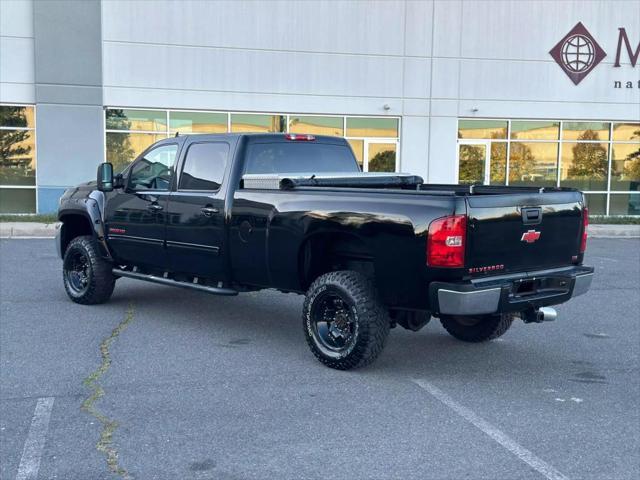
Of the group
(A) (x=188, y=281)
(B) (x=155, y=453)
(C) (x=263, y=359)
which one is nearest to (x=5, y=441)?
(B) (x=155, y=453)

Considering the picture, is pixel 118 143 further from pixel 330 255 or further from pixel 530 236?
pixel 530 236

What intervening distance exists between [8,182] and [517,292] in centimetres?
1786

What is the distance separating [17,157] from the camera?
19.9 m

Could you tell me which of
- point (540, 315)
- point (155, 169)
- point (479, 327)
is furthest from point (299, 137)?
point (540, 315)

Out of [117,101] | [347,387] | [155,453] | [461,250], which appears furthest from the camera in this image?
[117,101]

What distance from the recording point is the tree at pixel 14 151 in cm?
1953

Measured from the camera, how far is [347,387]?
5414 millimetres

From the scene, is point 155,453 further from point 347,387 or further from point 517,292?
point 517,292

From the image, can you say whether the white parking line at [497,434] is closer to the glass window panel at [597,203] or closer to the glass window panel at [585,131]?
the glass window panel at [585,131]

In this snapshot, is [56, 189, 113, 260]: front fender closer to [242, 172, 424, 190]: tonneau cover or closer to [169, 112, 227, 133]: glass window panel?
[242, 172, 424, 190]: tonneau cover

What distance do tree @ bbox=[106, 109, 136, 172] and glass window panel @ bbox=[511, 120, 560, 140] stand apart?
11478 millimetres

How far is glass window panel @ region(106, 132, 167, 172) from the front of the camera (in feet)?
65.7

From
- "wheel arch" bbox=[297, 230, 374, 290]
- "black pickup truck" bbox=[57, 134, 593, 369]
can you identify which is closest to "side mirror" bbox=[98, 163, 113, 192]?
"black pickup truck" bbox=[57, 134, 593, 369]

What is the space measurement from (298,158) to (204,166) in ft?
3.10
